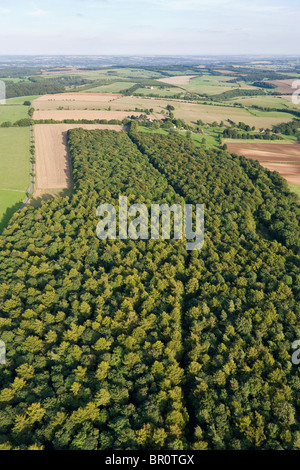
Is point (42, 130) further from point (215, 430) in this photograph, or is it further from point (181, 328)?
point (215, 430)

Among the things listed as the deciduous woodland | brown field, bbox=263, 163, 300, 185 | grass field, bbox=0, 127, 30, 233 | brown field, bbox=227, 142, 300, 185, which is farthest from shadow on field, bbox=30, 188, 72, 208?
brown field, bbox=263, 163, 300, 185

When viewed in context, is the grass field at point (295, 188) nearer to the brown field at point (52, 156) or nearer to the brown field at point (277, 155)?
the brown field at point (277, 155)

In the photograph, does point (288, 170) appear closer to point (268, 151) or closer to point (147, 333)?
point (268, 151)

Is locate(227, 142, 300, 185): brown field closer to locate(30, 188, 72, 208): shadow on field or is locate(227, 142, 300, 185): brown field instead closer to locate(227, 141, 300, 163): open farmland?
locate(227, 141, 300, 163): open farmland

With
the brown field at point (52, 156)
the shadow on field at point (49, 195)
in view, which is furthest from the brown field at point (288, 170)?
the brown field at point (52, 156)

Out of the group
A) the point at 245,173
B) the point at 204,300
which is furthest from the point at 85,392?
the point at 245,173

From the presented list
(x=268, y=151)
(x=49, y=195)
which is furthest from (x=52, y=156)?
(x=268, y=151)
